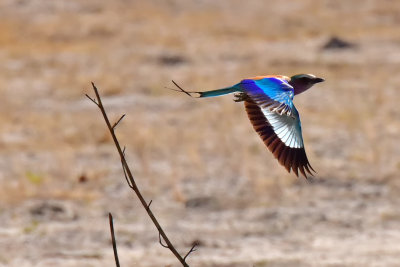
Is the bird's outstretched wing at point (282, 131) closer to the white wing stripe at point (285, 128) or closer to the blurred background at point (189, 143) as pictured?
the white wing stripe at point (285, 128)

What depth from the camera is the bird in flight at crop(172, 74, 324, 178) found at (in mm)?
3762

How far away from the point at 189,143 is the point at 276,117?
12190 millimetres

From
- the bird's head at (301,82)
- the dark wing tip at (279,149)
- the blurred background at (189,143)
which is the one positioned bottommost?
the dark wing tip at (279,149)

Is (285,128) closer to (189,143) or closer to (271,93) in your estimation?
(271,93)

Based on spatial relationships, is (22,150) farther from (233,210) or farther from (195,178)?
(233,210)

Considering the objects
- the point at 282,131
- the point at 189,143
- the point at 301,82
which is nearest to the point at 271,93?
the point at 282,131

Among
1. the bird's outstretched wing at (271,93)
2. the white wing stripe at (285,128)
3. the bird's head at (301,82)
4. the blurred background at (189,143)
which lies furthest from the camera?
the blurred background at (189,143)

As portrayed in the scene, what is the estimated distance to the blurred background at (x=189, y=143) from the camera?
11.9m

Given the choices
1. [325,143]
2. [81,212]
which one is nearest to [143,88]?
[325,143]

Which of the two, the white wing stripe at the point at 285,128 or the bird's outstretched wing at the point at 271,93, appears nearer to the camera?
the bird's outstretched wing at the point at 271,93

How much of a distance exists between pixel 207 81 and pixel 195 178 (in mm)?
7450

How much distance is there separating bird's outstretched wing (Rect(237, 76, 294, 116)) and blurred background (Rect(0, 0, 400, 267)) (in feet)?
22.6

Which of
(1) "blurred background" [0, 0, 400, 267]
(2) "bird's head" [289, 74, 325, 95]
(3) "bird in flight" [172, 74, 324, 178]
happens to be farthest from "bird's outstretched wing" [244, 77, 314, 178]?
(1) "blurred background" [0, 0, 400, 267]

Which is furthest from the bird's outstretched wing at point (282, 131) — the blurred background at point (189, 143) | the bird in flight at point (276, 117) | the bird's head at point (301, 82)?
the blurred background at point (189, 143)
